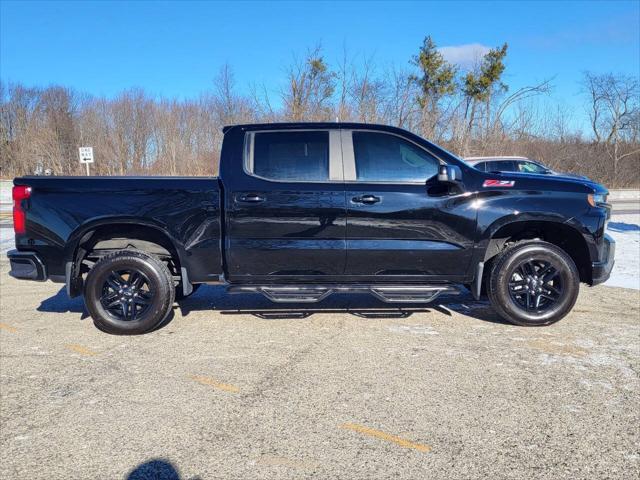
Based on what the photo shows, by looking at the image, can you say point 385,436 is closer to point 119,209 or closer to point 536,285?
point 536,285

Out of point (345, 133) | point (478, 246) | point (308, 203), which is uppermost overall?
point (345, 133)

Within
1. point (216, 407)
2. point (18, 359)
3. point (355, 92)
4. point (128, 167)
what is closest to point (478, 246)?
point (216, 407)

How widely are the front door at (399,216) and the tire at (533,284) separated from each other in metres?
0.42

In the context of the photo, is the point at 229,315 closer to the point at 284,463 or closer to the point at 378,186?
the point at 378,186

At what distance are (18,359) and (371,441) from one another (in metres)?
3.20

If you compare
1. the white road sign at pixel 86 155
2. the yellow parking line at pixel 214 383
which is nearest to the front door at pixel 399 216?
the yellow parking line at pixel 214 383

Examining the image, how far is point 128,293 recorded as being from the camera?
15.6 feet

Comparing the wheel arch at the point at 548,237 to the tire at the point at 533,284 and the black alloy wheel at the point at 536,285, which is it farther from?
the black alloy wheel at the point at 536,285

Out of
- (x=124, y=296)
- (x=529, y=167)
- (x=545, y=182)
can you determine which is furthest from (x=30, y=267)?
(x=529, y=167)

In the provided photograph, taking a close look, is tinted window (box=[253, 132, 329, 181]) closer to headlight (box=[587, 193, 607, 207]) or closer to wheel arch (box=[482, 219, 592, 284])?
wheel arch (box=[482, 219, 592, 284])

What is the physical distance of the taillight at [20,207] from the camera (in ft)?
15.1

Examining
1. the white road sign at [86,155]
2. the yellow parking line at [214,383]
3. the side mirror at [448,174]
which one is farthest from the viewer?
the white road sign at [86,155]

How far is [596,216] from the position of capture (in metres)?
4.72

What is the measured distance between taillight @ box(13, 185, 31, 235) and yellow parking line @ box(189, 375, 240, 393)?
2.40 m
